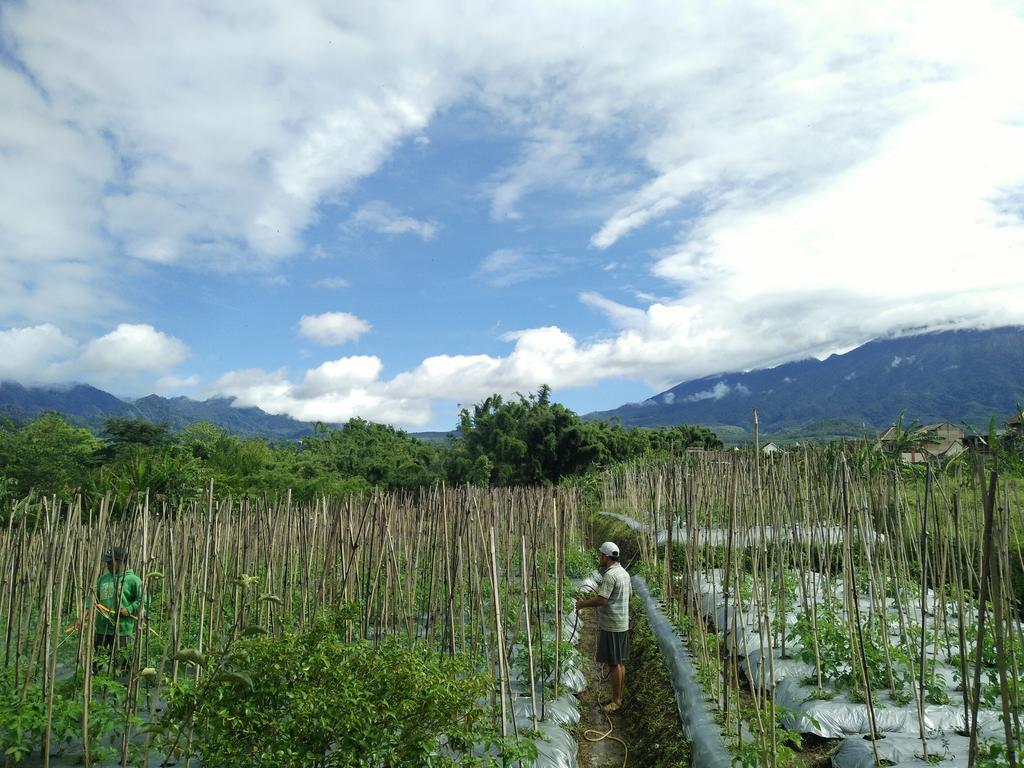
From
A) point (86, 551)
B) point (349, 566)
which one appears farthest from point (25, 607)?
point (349, 566)

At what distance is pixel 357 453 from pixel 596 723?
32.0m

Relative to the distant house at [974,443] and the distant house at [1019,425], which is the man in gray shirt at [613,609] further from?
the distant house at [1019,425]

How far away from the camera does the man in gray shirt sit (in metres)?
6.20

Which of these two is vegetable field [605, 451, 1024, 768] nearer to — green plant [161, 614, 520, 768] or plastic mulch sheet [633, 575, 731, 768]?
plastic mulch sheet [633, 575, 731, 768]

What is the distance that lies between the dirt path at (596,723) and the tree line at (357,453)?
36.4 feet

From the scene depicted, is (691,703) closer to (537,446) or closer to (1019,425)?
(1019,425)

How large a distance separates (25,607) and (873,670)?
21.2ft

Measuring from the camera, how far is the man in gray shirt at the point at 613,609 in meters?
6.20

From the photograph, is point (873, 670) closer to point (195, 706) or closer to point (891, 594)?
point (891, 594)

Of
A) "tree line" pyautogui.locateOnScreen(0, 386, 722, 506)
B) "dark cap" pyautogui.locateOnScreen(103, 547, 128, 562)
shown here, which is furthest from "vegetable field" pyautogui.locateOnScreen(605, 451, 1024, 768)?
"tree line" pyautogui.locateOnScreen(0, 386, 722, 506)

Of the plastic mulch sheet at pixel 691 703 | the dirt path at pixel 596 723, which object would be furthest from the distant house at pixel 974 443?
the dirt path at pixel 596 723

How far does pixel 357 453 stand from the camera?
36938 millimetres

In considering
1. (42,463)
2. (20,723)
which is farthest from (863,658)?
(42,463)

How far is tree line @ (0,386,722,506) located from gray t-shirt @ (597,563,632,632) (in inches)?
467
